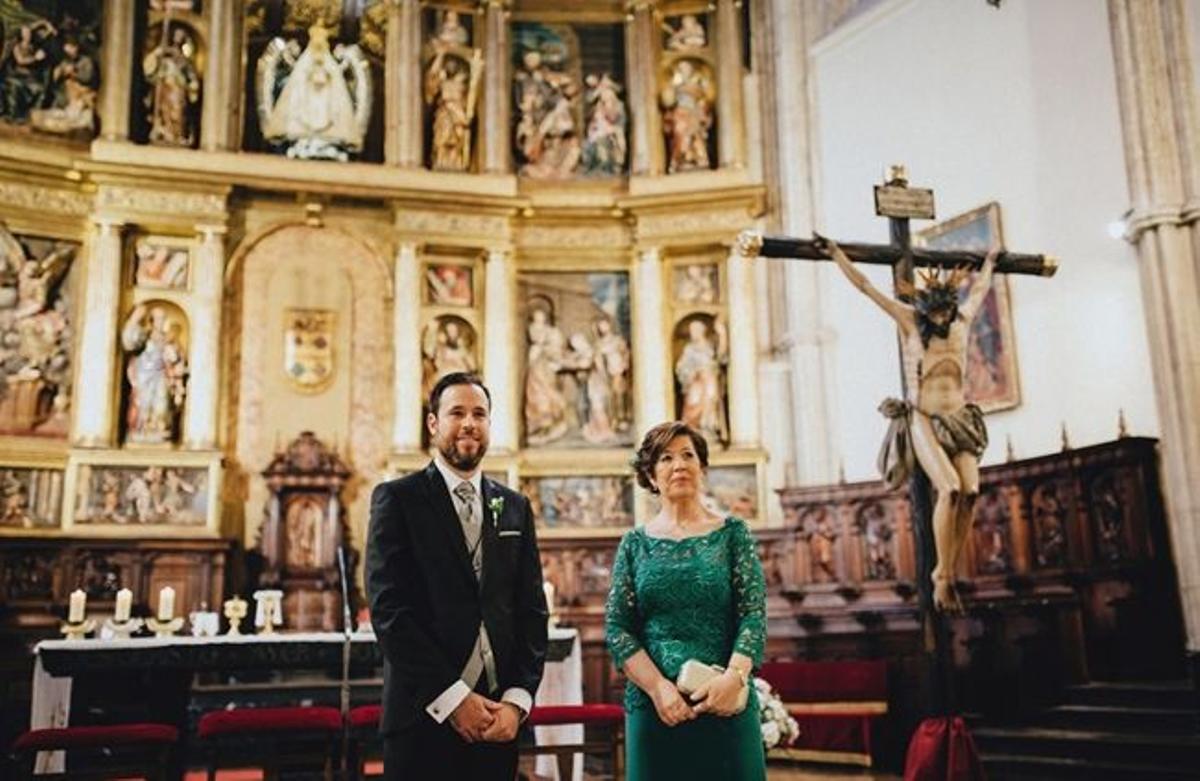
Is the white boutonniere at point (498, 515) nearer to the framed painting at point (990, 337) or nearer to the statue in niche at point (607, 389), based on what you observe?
the framed painting at point (990, 337)

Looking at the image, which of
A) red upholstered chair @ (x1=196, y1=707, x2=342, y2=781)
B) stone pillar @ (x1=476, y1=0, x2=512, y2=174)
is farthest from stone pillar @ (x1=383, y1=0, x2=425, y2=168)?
red upholstered chair @ (x1=196, y1=707, x2=342, y2=781)

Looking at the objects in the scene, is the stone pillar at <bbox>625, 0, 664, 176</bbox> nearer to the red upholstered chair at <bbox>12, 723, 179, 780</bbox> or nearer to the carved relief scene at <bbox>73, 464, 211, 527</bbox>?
the carved relief scene at <bbox>73, 464, 211, 527</bbox>

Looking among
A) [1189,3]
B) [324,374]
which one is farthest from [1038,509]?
[324,374]

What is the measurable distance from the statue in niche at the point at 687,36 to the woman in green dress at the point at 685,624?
10.7m

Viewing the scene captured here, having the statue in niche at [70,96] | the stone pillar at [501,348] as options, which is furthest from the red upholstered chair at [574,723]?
the statue in niche at [70,96]

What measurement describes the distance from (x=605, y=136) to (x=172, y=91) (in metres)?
4.73

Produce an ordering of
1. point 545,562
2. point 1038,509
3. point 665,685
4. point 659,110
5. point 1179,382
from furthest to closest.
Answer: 1. point 659,110
2. point 545,562
3. point 1038,509
4. point 1179,382
5. point 665,685

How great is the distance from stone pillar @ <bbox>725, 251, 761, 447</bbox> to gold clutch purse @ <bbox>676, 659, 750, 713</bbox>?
8.98 meters

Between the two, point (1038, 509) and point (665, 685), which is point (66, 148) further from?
point (665, 685)

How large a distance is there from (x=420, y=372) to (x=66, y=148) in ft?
13.9

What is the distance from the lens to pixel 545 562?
1173 cm

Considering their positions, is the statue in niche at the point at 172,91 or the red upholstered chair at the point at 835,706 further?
the statue in niche at the point at 172,91

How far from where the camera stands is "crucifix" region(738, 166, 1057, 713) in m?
5.83

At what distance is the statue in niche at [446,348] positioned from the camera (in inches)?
481
